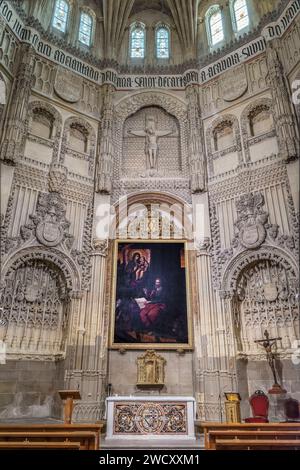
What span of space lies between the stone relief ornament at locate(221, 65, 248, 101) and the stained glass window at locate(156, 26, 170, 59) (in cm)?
367

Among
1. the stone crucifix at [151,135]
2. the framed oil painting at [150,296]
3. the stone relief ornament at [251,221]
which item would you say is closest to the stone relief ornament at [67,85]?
the stone crucifix at [151,135]

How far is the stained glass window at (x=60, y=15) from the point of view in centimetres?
1605

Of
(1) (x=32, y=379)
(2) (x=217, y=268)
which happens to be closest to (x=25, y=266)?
(1) (x=32, y=379)

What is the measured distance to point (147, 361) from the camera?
1166cm

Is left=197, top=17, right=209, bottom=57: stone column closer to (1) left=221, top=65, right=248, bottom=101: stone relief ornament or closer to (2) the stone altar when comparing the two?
(1) left=221, top=65, right=248, bottom=101: stone relief ornament

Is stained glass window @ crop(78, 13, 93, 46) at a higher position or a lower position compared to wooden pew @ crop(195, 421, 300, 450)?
higher

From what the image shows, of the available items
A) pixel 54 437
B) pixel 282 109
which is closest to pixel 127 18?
pixel 282 109

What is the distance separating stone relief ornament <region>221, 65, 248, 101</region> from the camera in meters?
14.8

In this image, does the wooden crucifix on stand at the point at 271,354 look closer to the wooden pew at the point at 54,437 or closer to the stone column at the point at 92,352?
the stone column at the point at 92,352

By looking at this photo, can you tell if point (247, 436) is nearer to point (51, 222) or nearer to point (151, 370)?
point (151, 370)

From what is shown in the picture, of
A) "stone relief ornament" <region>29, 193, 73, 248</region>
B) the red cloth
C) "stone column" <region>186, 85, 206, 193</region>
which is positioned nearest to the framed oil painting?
the red cloth

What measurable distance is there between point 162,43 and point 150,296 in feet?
42.9
